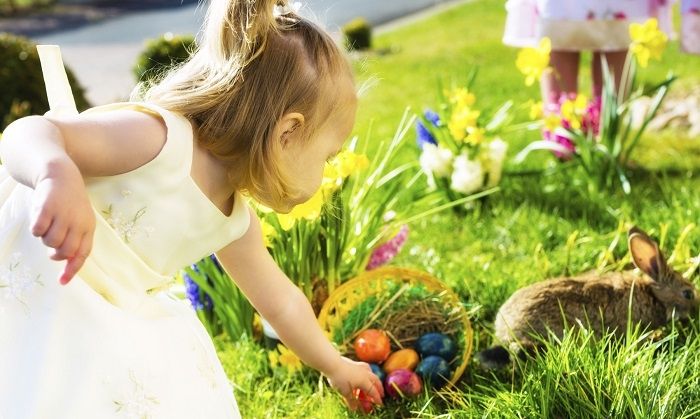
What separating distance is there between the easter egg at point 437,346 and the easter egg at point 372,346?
97mm

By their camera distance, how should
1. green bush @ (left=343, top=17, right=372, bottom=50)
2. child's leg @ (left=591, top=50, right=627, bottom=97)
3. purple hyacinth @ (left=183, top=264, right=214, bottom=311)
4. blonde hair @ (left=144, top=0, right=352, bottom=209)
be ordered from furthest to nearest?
green bush @ (left=343, top=17, right=372, bottom=50) → child's leg @ (left=591, top=50, right=627, bottom=97) → purple hyacinth @ (left=183, top=264, right=214, bottom=311) → blonde hair @ (left=144, top=0, right=352, bottom=209)

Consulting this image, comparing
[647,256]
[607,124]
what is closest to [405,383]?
[647,256]

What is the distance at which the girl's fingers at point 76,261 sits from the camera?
125 centimetres

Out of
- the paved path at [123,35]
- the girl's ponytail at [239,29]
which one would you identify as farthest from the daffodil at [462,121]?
the paved path at [123,35]

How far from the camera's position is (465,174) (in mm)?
3492

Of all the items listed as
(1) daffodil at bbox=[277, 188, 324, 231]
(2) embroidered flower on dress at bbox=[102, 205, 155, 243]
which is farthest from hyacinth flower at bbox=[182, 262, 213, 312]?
(2) embroidered flower on dress at bbox=[102, 205, 155, 243]

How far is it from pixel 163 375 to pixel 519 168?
2704mm

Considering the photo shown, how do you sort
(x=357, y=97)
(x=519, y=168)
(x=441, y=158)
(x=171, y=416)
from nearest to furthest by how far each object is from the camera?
1. (x=171, y=416)
2. (x=357, y=97)
3. (x=441, y=158)
4. (x=519, y=168)

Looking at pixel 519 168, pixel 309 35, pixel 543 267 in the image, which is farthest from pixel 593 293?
pixel 519 168

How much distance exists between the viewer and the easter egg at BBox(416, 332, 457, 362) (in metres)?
2.41

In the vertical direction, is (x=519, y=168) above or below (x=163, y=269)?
below

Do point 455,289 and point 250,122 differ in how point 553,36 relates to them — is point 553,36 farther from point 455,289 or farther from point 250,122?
point 250,122

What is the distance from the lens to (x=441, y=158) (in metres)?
3.54

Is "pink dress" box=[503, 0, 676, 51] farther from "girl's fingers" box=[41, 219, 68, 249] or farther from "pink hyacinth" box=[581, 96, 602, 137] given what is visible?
"girl's fingers" box=[41, 219, 68, 249]
